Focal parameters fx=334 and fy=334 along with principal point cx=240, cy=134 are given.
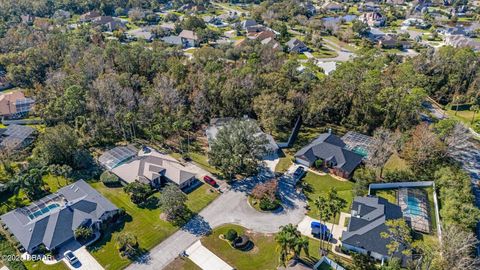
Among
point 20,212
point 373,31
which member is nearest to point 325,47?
point 373,31

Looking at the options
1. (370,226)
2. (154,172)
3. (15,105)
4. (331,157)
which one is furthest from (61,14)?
(370,226)

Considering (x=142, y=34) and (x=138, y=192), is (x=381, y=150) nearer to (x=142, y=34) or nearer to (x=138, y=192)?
(x=138, y=192)

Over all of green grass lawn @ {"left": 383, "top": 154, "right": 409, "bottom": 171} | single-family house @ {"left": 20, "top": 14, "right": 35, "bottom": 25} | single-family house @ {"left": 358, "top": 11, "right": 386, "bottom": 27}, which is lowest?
green grass lawn @ {"left": 383, "top": 154, "right": 409, "bottom": 171}

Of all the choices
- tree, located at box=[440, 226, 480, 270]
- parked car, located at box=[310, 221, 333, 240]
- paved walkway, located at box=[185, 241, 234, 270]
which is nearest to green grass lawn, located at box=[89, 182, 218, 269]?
paved walkway, located at box=[185, 241, 234, 270]

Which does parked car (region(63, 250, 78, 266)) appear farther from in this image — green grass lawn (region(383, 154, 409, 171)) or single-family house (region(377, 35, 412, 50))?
single-family house (region(377, 35, 412, 50))

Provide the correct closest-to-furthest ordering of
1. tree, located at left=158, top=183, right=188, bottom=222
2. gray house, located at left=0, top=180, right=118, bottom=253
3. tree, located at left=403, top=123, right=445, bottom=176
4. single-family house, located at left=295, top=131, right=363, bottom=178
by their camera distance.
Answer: gray house, located at left=0, top=180, right=118, bottom=253 < tree, located at left=158, top=183, right=188, bottom=222 < tree, located at left=403, top=123, right=445, bottom=176 < single-family house, located at left=295, top=131, right=363, bottom=178

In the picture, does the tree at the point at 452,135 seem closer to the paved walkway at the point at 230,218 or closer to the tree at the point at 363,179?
the tree at the point at 363,179
